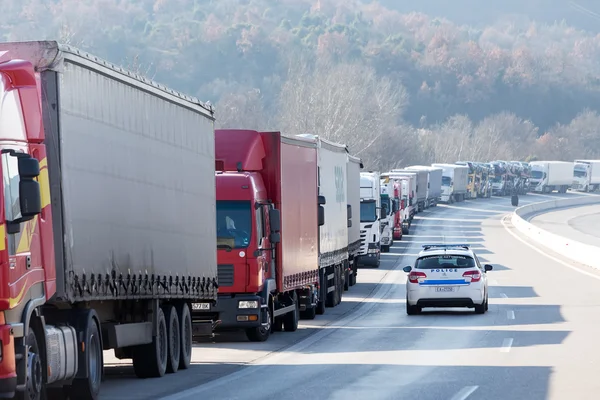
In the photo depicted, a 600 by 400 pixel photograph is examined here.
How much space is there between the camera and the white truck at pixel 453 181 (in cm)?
11494

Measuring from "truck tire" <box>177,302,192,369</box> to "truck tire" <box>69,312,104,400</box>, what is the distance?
13.9 ft

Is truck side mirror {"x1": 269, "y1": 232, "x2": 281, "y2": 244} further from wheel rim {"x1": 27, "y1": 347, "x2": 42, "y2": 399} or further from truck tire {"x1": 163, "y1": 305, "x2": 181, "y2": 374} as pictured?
wheel rim {"x1": 27, "y1": 347, "x2": 42, "y2": 399}

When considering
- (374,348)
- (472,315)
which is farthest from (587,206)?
(374,348)

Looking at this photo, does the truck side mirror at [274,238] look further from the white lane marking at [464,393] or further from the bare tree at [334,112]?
the bare tree at [334,112]

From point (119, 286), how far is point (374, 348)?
24.4 ft

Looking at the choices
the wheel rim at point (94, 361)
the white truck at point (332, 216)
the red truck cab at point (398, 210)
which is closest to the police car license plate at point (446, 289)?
the white truck at point (332, 216)

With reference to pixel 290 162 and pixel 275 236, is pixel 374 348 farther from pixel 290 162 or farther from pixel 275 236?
pixel 290 162

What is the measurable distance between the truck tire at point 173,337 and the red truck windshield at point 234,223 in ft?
14.2

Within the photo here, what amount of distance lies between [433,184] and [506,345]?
8650 centimetres

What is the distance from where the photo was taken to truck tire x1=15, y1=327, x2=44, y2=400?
470 inches

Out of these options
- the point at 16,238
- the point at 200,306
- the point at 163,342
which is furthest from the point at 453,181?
the point at 16,238

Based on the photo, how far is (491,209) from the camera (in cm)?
11219

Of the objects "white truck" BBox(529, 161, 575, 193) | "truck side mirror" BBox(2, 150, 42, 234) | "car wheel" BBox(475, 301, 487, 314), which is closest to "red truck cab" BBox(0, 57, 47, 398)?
"truck side mirror" BBox(2, 150, 42, 234)

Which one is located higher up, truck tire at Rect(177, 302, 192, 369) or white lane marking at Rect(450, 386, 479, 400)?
truck tire at Rect(177, 302, 192, 369)
